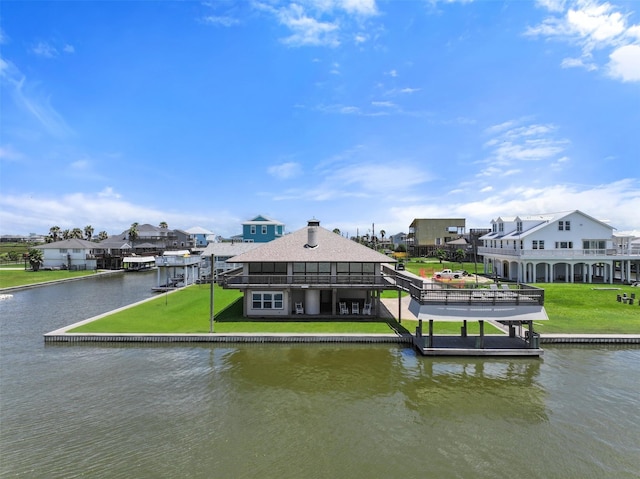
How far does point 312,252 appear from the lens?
27734 mm

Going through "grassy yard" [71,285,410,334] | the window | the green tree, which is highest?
the green tree

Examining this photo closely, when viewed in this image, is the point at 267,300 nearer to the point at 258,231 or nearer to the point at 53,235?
the point at 258,231

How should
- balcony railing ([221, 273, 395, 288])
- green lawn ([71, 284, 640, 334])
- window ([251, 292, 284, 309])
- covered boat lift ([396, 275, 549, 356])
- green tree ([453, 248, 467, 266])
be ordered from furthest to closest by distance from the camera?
green tree ([453, 248, 467, 266]) < window ([251, 292, 284, 309]) < balcony railing ([221, 273, 395, 288]) < green lawn ([71, 284, 640, 334]) < covered boat lift ([396, 275, 549, 356])

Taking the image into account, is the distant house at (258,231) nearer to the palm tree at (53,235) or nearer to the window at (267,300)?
the window at (267,300)

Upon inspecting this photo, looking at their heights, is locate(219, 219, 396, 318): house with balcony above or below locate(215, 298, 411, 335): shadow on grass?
above

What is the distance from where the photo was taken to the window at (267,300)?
89.4ft

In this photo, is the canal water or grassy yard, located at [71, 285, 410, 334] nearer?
the canal water

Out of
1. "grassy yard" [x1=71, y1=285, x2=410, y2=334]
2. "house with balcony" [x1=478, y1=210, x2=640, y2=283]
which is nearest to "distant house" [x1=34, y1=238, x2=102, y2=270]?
"grassy yard" [x1=71, y1=285, x2=410, y2=334]

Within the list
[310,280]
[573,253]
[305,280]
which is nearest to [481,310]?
[310,280]

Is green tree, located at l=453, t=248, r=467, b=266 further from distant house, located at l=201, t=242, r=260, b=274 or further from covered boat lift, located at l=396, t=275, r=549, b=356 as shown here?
covered boat lift, located at l=396, t=275, r=549, b=356

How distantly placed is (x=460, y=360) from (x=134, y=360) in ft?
59.5

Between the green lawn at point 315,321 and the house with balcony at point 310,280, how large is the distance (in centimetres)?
191

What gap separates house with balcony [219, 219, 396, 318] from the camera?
26.5 metres

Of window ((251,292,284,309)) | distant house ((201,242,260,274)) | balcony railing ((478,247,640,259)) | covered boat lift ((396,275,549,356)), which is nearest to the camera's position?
covered boat lift ((396,275,549,356))
